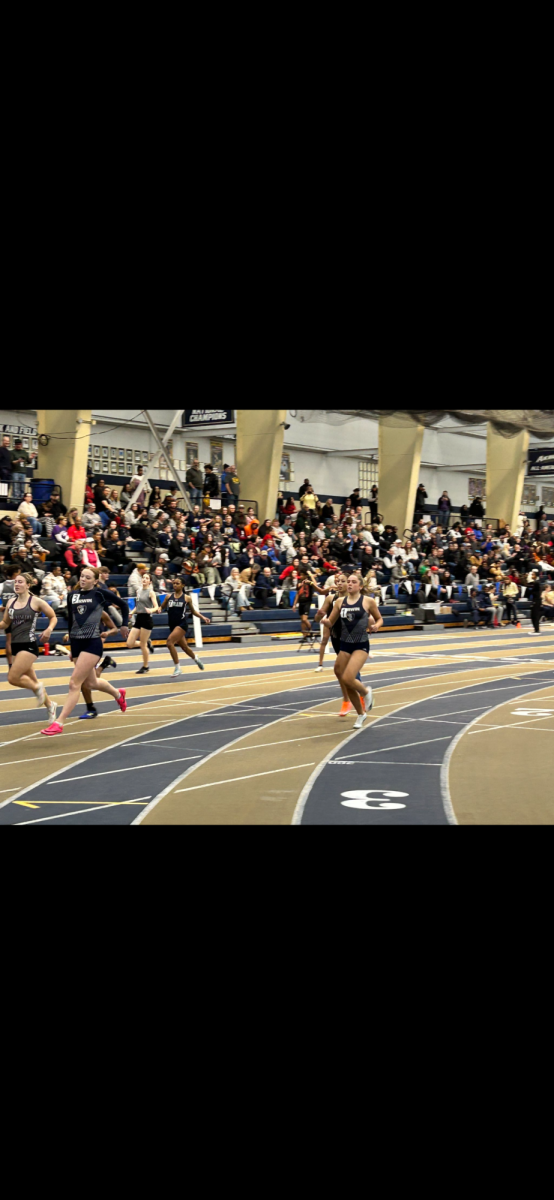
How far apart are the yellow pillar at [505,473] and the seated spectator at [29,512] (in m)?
23.7

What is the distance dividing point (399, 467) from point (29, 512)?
1870 centimetres

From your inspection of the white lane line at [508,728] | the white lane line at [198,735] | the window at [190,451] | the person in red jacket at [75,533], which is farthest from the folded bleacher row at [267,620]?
the window at [190,451]

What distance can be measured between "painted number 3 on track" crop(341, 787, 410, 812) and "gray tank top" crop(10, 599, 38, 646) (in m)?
4.89

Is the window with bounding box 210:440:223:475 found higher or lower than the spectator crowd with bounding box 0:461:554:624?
higher

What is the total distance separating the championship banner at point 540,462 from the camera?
42134 millimetres

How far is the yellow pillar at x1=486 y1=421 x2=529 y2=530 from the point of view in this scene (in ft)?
142

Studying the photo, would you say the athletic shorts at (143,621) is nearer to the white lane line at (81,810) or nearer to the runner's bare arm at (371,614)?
the runner's bare arm at (371,614)

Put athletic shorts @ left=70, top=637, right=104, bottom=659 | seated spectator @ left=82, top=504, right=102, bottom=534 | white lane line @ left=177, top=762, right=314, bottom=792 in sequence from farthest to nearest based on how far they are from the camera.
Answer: seated spectator @ left=82, top=504, right=102, bottom=534
athletic shorts @ left=70, top=637, right=104, bottom=659
white lane line @ left=177, top=762, right=314, bottom=792

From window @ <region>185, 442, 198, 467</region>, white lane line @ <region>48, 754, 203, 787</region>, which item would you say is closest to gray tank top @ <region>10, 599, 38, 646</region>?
white lane line @ <region>48, 754, 203, 787</region>

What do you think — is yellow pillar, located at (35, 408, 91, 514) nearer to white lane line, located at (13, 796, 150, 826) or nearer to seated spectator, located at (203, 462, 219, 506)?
seated spectator, located at (203, 462, 219, 506)
